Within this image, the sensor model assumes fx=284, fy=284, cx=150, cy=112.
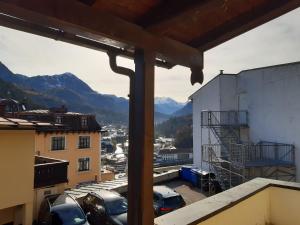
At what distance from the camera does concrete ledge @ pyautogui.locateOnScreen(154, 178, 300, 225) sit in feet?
9.62

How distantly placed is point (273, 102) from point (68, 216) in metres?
15.2

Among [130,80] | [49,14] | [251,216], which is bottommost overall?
[251,216]

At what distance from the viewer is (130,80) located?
278 centimetres

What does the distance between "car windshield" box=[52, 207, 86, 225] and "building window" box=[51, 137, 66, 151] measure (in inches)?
676

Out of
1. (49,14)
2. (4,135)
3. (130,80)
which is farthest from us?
(4,135)

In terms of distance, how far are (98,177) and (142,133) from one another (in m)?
28.5

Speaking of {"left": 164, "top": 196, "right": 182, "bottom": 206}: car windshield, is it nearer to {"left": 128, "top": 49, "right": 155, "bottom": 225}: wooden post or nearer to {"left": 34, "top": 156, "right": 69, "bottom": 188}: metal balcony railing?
{"left": 34, "top": 156, "right": 69, "bottom": 188}: metal balcony railing

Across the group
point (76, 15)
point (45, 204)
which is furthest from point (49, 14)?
point (45, 204)

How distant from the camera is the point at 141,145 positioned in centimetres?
261

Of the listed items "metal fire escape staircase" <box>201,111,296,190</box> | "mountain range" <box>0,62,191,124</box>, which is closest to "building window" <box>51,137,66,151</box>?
"metal fire escape staircase" <box>201,111,296,190</box>

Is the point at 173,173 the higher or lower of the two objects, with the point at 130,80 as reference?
lower

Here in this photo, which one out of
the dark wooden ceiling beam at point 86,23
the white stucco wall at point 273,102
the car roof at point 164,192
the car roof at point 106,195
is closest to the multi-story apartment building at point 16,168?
the car roof at point 106,195

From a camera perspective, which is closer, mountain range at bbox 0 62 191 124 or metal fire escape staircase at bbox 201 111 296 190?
metal fire escape staircase at bbox 201 111 296 190

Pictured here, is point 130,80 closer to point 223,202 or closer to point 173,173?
point 223,202
